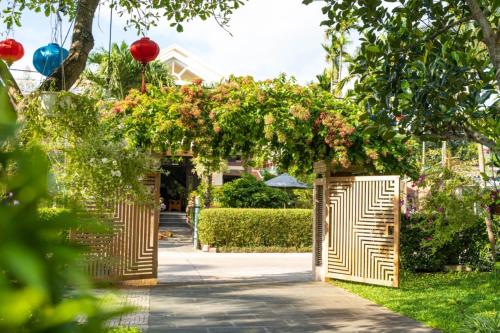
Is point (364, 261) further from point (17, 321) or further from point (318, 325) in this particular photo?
point (17, 321)

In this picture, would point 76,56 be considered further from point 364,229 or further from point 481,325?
point 364,229

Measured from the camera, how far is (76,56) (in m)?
4.30

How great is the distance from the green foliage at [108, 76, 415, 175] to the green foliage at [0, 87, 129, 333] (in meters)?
8.19

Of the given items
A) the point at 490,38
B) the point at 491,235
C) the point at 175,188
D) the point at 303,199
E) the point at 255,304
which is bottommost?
the point at 255,304

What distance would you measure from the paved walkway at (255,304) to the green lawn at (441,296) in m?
0.25

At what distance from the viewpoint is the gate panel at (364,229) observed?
28.8 ft

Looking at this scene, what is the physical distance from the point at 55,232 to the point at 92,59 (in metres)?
19.4

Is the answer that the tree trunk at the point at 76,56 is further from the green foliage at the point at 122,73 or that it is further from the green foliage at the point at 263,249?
the green foliage at the point at 122,73

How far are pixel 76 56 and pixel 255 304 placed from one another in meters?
4.51

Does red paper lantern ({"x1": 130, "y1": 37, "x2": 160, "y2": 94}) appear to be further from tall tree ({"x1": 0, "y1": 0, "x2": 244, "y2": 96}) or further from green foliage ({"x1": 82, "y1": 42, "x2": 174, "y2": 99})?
green foliage ({"x1": 82, "y1": 42, "x2": 174, "y2": 99})

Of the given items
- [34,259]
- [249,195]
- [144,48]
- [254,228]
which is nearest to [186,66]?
[249,195]

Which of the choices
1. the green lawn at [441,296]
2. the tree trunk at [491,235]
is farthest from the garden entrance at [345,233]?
the tree trunk at [491,235]

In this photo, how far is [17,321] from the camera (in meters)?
0.30

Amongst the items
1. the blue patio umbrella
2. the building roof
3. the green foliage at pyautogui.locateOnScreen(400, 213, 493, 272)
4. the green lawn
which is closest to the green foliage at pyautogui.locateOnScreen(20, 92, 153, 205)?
the green lawn
